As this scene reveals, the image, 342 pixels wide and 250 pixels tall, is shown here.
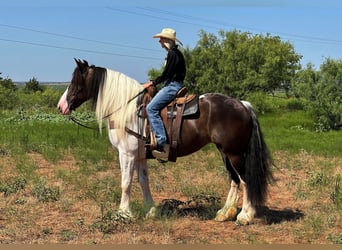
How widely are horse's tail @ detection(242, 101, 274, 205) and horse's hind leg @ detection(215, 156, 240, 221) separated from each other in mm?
313

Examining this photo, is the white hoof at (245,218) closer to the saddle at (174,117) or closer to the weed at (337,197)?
the saddle at (174,117)

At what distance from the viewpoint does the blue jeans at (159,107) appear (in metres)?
5.68

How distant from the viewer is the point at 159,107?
5.71m

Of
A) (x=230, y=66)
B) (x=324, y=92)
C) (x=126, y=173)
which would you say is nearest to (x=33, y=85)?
(x=230, y=66)

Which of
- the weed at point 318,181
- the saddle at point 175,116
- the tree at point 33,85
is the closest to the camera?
the saddle at point 175,116

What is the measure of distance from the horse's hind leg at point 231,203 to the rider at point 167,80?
3.29ft

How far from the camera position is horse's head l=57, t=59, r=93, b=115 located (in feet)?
19.6

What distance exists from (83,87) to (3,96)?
2463cm

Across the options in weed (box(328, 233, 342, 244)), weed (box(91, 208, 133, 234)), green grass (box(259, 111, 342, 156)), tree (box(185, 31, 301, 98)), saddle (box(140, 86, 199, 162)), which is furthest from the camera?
tree (box(185, 31, 301, 98))

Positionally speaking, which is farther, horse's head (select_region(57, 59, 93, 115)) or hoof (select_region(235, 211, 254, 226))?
horse's head (select_region(57, 59, 93, 115))

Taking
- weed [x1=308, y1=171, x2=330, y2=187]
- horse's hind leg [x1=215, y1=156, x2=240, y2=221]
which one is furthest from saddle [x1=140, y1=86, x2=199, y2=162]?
weed [x1=308, y1=171, x2=330, y2=187]

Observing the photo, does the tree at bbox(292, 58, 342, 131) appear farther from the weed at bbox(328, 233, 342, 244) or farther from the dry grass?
the weed at bbox(328, 233, 342, 244)

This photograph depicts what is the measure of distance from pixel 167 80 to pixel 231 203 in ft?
6.26

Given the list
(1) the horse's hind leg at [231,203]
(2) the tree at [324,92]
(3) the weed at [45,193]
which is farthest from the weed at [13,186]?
(2) the tree at [324,92]
